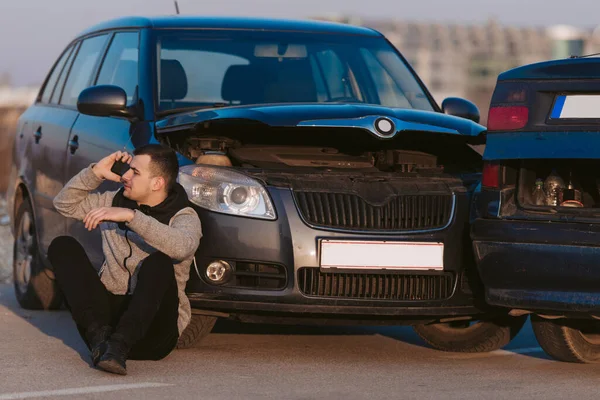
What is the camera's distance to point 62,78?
9383mm

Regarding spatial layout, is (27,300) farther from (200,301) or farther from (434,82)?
(434,82)

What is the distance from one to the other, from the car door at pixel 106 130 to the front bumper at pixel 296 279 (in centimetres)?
92

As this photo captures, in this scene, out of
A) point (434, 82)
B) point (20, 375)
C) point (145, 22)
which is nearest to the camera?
point (20, 375)

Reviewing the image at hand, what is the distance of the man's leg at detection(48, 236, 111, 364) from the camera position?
6.04 meters

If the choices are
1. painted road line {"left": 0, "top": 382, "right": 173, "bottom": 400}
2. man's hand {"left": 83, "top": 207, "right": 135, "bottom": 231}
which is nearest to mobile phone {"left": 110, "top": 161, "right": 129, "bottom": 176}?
man's hand {"left": 83, "top": 207, "right": 135, "bottom": 231}

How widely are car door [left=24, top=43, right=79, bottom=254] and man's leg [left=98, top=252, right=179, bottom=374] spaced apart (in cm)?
205

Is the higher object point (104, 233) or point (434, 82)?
point (104, 233)

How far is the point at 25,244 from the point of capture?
29.7 feet

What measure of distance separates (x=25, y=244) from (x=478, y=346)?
11.3 feet

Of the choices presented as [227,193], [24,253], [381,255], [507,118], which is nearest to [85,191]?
[227,193]

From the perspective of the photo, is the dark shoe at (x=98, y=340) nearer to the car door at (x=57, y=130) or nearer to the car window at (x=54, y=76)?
the car door at (x=57, y=130)

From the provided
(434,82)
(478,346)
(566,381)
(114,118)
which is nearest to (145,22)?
(114,118)

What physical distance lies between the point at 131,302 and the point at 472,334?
2008 millimetres

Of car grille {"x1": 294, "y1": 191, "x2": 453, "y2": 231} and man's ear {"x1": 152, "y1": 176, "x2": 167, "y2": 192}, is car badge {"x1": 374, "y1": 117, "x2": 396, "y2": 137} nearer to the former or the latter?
car grille {"x1": 294, "y1": 191, "x2": 453, "y2": 231}
